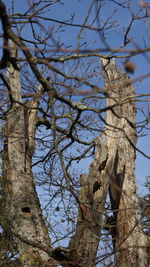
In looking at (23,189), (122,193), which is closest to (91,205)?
(23,189)

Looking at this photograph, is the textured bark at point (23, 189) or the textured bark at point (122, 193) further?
the textured bark at point (122, 193)

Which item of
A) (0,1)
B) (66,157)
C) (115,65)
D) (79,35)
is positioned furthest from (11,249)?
(0,1)

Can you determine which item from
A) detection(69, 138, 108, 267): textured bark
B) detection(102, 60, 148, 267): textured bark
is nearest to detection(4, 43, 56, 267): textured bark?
detection(69, 138, 108, 267): textured bark

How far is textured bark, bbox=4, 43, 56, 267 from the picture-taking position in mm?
6052

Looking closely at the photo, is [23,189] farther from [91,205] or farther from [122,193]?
[122,193]

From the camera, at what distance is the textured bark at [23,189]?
19.9 feet

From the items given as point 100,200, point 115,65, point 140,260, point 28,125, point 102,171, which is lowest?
point 140,260

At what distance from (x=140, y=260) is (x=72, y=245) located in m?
2.76

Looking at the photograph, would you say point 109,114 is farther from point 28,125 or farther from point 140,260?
point 140,260

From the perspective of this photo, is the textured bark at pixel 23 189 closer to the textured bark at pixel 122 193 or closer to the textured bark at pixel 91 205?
the textured bark at pixel 91 205

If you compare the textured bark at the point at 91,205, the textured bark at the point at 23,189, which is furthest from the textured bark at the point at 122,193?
the textured bark at the point at 23,189

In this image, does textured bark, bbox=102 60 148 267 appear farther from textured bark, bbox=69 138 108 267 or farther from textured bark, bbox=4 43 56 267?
textured bark, bbox=4 43 56 267

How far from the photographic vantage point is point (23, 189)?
22.1 feet

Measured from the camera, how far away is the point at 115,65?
982cm
